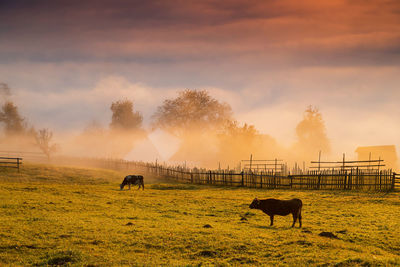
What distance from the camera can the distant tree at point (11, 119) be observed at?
84.6 metres

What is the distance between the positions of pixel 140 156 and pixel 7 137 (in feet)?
120

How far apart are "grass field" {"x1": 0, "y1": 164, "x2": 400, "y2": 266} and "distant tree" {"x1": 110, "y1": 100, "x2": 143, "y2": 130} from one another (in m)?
66.2

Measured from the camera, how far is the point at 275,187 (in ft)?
113

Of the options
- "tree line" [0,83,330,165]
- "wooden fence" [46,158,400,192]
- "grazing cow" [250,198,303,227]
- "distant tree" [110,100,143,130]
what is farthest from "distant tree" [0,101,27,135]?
"grazing cow" [250,198,303,227]

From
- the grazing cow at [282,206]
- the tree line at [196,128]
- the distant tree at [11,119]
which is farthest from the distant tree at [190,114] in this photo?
the grazing cow at [282,206]

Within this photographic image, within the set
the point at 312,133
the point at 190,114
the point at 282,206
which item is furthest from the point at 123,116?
the point at 282,206

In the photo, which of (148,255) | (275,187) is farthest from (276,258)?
(275,187)

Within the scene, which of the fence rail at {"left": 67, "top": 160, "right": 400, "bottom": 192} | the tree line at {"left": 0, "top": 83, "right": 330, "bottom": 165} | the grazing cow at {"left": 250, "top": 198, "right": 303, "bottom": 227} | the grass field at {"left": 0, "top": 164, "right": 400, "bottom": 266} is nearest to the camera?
the grass field at {"left": 0, "top": 164, "right": 400, "bottom": 266}

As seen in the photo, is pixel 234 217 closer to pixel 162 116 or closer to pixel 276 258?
pixel 276 258

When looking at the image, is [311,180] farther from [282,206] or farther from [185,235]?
[185,235]

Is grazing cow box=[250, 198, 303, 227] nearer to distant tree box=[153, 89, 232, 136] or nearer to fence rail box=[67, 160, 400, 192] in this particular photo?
fence rail box=[67, 160, 400, 192]

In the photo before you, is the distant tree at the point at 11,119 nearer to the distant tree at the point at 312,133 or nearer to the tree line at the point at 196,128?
the tree line at the point at 196,128

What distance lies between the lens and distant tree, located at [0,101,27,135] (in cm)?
8456

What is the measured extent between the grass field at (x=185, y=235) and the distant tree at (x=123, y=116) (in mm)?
66217
